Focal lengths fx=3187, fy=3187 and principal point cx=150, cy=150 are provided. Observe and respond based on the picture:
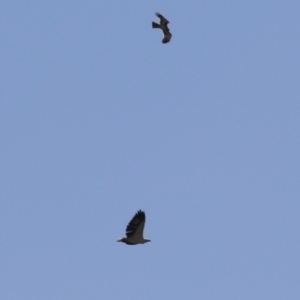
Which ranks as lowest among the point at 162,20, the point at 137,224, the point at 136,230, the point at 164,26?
the point at 136,230

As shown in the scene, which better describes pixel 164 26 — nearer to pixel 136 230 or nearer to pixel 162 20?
pixel 162 20

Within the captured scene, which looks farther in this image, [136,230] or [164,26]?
[164,26]

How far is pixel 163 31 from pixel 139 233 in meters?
12.3

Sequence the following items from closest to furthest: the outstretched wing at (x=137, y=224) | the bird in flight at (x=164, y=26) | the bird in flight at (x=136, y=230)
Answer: the outstretched wing at (x=137, y=224) < the bird in flight at (x=136, y=230) < the bird in flight at (x=164, y=26)

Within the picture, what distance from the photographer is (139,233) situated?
598 ft

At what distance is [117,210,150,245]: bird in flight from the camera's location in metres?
182

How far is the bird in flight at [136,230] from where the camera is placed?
181625 millimetres

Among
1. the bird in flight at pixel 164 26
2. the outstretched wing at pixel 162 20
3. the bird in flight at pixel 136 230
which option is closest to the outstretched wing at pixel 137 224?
the bird in flight at pixel 136 230

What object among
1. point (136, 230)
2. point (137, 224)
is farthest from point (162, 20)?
point (136, 230)

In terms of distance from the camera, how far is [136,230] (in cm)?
18188

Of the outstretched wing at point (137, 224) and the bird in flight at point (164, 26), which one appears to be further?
the bird in flight at point (164, 26)

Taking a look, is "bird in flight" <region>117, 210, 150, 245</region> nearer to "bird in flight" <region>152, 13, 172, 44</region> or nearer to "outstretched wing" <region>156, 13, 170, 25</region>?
"bird in flight" <region>152, 13, 172, 44</region>

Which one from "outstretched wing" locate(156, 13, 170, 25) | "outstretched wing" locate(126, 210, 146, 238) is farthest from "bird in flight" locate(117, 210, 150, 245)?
"outstretched wing" locate(156, 13, 170, 25)

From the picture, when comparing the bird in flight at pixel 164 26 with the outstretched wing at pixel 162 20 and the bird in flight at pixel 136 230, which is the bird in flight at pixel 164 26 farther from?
the bird in flight at pixel 136 230
